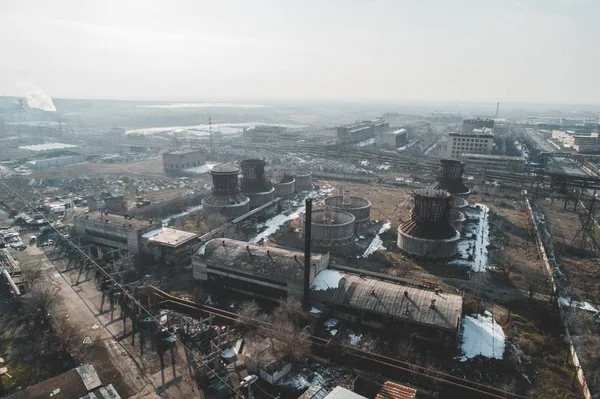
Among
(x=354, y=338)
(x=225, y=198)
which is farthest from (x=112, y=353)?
(x=225, y=198)

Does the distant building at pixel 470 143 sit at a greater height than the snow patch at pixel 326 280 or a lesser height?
greater

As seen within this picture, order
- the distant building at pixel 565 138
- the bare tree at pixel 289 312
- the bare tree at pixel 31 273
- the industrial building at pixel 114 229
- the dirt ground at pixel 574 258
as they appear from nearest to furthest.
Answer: the bare tree at pixel 289 312, the bare tree at pixel 31 273, the dirt ground at pixel 574 258, the industrial building at pixel 114 229, the distant building at pixel 565 138

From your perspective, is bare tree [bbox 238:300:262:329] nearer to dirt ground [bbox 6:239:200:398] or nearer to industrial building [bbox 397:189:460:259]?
dirt ground [bbox 6:239:200:398]

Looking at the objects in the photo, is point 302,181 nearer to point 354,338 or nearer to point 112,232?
point 112,232

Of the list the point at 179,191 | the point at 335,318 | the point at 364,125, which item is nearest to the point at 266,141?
the point at 364,125

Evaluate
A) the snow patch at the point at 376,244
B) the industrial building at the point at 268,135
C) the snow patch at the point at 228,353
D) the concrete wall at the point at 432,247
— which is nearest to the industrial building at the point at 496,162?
the snow patch at the point at 376,244

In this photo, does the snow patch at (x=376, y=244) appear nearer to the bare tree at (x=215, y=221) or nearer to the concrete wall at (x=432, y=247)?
the concrete wall at (x=432, y=247)

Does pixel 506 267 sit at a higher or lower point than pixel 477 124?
lower
